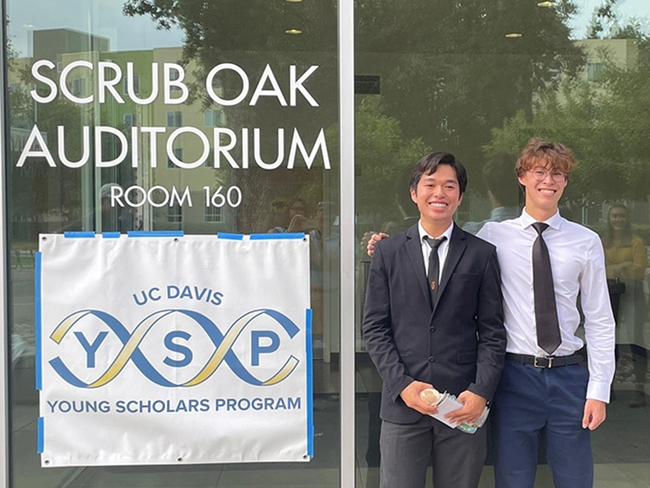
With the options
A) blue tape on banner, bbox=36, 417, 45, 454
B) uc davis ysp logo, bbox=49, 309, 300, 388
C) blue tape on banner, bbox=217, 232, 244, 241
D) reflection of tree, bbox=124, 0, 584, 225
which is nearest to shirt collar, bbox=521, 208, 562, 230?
reflection of tree, bbox=124, 0, 584, 225

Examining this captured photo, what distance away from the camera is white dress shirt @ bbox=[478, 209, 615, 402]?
8.90ft

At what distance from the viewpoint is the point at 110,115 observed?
3.25 metres

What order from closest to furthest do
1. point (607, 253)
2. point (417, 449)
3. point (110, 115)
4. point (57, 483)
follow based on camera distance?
point (417, 449) < point (110, 115) < point (57, 483) < point (607, 253)

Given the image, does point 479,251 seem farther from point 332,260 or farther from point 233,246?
point 233,246

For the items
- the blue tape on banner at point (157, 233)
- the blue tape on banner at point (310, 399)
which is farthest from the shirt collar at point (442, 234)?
the blue tape on banner at point (157, 233)

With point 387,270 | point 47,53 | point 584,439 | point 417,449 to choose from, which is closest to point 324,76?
point 387,270

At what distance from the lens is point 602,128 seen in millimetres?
3664

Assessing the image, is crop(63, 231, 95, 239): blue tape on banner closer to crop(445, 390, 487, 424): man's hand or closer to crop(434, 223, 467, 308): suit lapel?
crop(434, 223, 467, 308): suit lapel

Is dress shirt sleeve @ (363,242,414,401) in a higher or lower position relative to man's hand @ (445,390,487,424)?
higher

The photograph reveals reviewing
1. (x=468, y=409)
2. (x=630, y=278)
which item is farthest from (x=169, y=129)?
(x=630, y=278)

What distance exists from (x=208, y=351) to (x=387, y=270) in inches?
40.9

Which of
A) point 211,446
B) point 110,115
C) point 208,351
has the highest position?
point 110,115

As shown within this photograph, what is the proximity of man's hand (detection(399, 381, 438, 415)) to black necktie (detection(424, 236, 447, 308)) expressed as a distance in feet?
1.02

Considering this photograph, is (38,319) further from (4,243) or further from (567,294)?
(567,294)
